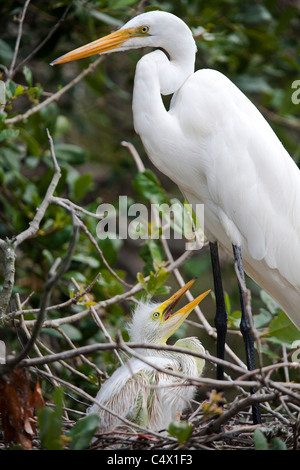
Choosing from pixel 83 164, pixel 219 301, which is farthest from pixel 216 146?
pixel 83 164

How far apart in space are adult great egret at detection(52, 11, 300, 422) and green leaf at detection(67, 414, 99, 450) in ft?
2.59

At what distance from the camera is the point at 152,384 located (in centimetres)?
213

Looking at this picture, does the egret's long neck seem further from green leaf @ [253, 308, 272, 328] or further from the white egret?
green leaf @ [253, 308, 272, 328]

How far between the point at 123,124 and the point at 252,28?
1.09 meters

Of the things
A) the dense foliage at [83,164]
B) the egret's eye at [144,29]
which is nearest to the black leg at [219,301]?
the dense foliage at [83,164]

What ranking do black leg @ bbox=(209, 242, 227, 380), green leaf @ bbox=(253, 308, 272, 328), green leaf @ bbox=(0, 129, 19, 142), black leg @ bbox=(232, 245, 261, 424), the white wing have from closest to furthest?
1. black leg @ bbox=(232, 245, 261, 424)
2. the white wing
3. green leaf @ bbox=(0, 129, 19, 142)
4. black leg @ bbox=(209, 242, 227, 380)
5. green leaf @ bbox=(253, 308, 272, 328)

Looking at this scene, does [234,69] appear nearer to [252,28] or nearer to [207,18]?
[252,28]

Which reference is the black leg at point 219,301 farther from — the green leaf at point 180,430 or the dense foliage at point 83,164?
the green leaf at point 180,430

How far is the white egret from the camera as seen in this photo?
6.91 feet

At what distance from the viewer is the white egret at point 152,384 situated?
2105mm

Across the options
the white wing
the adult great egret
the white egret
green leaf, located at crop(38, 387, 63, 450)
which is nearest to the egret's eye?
the adult great egret

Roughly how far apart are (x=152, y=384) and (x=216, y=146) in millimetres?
830

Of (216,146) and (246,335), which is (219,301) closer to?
(246,335)

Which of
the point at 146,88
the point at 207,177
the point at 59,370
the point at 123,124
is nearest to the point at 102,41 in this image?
the point at 146,88
